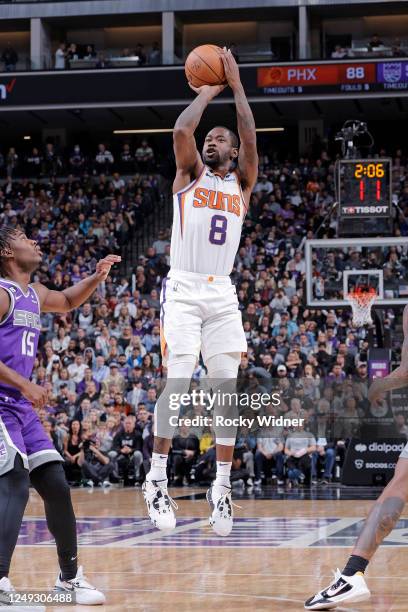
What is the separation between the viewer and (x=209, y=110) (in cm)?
2891

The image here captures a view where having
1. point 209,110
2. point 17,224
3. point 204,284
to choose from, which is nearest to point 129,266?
point 17,224

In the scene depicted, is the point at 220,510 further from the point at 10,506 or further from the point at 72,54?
the point at 72,54

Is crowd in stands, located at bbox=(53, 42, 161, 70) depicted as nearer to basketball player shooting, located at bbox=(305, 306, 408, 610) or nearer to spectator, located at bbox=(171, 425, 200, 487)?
spectator, located at bbox=(171, 425, 200, 487)

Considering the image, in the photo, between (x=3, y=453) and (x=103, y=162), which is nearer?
(x=3, y=453)

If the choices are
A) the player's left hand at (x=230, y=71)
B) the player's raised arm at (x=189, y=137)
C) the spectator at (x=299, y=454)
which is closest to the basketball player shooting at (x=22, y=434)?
the player's raised arm at (x=189, y=137)

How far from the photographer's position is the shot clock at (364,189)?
16.8 meters

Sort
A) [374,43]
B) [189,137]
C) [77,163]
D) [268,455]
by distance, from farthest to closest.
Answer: [77,163] → [374,43] → [268,455] → [189,137]

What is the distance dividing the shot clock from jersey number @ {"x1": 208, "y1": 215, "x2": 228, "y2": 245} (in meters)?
10.2

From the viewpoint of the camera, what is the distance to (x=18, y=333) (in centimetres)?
621

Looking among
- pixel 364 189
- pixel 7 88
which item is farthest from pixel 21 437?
pixel 7 88

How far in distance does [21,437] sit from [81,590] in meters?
1.07

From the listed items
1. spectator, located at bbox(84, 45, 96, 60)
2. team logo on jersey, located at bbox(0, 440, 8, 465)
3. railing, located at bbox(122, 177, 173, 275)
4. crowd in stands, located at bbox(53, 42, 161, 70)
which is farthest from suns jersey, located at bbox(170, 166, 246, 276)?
spectator, located at bbox(84, 45, 96, 60)

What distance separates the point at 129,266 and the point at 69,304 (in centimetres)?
1922

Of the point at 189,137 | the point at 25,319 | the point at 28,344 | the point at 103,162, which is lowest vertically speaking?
the point at 28,344
